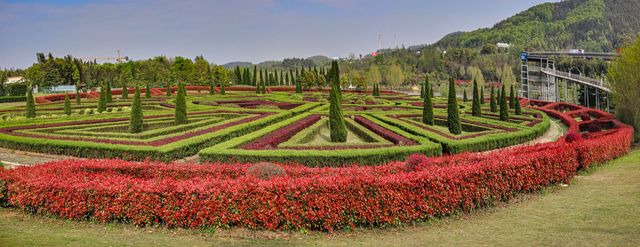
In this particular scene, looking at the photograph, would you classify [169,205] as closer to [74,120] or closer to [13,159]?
[13,159]

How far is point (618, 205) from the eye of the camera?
10.5m

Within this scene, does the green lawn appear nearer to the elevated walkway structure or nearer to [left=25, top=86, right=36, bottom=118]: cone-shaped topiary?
[left=25, top=86, right=36, bottom=118]: cone-shaped topiary

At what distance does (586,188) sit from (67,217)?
45.3ft

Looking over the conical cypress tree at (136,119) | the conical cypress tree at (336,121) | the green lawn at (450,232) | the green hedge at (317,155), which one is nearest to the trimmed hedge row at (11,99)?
the conical cypress tree at (136,119)

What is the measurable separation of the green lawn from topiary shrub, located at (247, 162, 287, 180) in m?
2.61

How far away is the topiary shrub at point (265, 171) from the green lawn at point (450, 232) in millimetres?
2605

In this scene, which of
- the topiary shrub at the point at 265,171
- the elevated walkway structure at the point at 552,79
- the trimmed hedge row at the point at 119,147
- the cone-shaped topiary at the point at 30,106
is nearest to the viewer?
the topiary shrub at the point at 265,171

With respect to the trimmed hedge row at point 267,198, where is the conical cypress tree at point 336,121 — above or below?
above

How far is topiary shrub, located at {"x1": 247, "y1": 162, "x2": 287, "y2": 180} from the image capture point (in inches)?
463

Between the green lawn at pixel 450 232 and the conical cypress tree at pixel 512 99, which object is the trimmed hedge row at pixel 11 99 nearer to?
the green lawn at pixel 450 232

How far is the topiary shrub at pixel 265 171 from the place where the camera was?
1177cm

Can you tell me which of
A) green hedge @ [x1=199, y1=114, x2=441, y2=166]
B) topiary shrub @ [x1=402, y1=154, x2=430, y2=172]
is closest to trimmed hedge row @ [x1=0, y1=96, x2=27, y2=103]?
green hedge @ [x1=199, y1=114, x2=441, y2=166]

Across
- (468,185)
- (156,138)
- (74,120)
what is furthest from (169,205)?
(74,120)

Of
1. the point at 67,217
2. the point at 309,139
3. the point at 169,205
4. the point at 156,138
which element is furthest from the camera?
the point at 309,139
